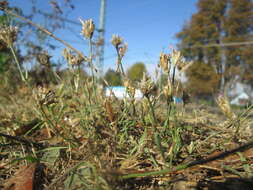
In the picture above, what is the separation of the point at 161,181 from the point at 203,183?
98 millimetres

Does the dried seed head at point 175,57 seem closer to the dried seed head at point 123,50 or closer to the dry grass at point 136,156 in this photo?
the dry grass at point 136,156

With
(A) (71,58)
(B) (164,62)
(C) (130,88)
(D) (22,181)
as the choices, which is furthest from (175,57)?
(D) (22,181)

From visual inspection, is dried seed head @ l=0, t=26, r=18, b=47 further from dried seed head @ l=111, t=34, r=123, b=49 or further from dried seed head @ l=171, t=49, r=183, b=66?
dried seed head @ l=171, t=49, r=183, b=66

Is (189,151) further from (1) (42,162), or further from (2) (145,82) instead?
(1) (42,162)

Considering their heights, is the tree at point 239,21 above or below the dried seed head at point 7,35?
above

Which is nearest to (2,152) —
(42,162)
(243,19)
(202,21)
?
(42,162)

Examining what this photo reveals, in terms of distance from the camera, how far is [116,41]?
0.69 m

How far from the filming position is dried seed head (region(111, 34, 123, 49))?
2.26 ft

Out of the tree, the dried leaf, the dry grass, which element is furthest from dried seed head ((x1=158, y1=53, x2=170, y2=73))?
the tree

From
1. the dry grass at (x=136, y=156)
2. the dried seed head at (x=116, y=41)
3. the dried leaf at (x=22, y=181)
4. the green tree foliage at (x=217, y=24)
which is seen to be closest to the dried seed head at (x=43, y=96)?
the dry grass at (x=136, y=156)

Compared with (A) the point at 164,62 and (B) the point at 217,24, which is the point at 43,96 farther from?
(B) the point at 217,24

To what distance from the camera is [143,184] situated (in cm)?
46

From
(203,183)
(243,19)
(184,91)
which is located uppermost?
(243,19)

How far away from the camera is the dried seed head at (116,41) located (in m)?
0.69
